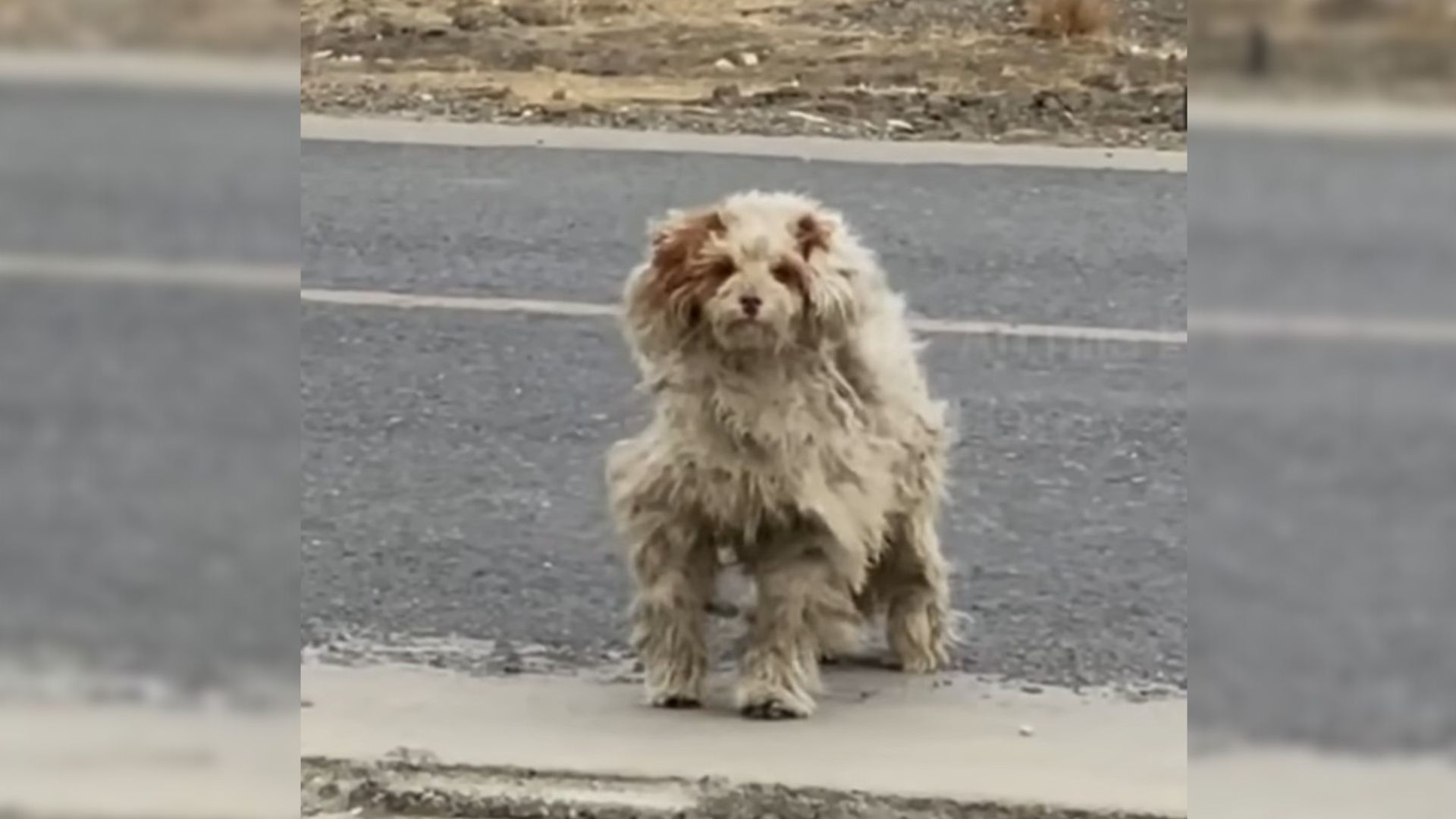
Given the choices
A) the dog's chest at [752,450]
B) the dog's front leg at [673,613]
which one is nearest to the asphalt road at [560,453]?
the dog's front leg at [673,613]

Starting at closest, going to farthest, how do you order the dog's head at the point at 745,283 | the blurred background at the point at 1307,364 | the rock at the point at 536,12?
the blurred background at the point at 1307,364
the dog's head at the point at 745,283
the rock at the point at 536,12

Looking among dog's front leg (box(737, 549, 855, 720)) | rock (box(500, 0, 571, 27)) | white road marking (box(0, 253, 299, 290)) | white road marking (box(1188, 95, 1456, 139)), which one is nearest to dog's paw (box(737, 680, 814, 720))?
dog's front leg (box(737, 549, 855, 720))

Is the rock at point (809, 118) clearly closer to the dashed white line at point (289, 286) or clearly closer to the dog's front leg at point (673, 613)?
the dog's front leg at point (673, 613)

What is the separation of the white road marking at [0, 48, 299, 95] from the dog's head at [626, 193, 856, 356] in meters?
2.21

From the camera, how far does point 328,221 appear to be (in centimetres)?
948

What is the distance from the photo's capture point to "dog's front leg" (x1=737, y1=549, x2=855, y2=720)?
4.71 metres

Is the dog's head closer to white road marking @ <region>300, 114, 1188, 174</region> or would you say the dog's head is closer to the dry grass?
white road marking @ <region>300, 114, 1188, 174</region>

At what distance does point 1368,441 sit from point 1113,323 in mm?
4250

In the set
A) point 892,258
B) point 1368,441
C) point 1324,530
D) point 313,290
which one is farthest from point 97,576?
point 892,258

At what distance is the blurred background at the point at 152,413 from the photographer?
226cm

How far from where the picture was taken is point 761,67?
12.1 m

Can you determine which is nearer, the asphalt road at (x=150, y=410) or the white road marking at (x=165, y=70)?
the white road marking at (x=165, y=70)

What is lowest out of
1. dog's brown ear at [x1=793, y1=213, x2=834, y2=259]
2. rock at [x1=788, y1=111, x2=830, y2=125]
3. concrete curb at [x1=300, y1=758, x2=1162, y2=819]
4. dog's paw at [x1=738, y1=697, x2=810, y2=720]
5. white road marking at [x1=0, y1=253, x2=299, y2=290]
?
dog's paw at [x1=738, y1=697, x2=810, y2=720]

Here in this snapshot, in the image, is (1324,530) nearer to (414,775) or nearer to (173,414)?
(173,414)
